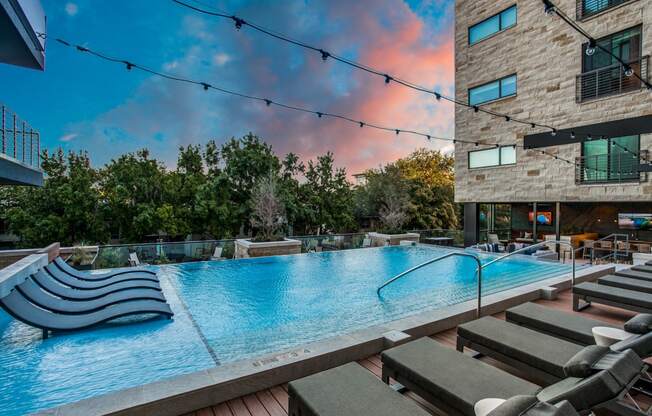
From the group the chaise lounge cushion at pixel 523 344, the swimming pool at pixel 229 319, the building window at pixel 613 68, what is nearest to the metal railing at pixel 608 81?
the building window at pixel 613 68

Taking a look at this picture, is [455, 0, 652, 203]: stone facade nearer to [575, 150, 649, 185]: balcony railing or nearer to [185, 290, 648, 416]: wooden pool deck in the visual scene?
[575, 150, 649, 185]: balcony railing

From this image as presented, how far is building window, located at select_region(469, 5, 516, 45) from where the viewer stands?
1354 cm

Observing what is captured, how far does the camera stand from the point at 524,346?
2963 mm

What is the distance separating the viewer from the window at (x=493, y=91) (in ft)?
44.5

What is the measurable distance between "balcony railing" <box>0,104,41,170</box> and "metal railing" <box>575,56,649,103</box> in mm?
16902

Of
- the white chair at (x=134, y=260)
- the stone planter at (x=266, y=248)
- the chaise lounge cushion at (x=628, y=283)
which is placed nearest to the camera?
the chaise lounge cushion at (x=628, y=283)

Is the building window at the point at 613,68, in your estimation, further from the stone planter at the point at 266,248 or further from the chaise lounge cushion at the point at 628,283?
the stone planter at the point at 266,248

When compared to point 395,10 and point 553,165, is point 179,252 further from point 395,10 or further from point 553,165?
point 553,165

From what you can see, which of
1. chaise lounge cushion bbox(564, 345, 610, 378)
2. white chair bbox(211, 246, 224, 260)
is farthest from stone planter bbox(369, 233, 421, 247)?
chaise lounge cushion bbox(564, 345, 610, 378)

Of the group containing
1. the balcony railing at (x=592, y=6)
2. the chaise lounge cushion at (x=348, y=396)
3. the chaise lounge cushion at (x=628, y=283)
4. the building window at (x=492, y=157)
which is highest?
the balcony railing at (x=592, y=6)

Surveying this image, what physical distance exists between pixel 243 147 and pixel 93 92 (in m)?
7.60

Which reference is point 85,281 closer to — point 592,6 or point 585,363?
point 585,363

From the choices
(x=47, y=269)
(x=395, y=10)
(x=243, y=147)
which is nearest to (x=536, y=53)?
(x=395, y=10)

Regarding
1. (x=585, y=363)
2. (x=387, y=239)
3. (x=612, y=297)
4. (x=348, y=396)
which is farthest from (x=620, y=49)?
(x=348, y=396)
